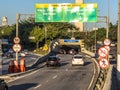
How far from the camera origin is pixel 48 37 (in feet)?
438

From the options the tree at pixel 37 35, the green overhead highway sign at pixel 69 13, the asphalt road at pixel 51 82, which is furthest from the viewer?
the tree at pixel 37 35

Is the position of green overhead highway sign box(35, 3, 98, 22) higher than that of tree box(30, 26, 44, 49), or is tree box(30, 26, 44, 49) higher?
green overhead highway sign box(35, 3, 98, 22)

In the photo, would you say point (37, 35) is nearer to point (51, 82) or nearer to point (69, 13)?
point (69, 13)

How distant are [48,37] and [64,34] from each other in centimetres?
1015

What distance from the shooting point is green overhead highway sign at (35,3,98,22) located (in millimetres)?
50622

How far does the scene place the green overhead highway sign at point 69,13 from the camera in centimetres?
5062

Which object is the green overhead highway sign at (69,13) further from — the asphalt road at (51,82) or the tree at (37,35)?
the tree at (37,35)

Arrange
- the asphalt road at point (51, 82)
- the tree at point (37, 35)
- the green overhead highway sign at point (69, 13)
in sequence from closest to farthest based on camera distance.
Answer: the asphalt road at point (51, 82), the green overhead highway sign at point (69, 13), the tree at point (37, 35)

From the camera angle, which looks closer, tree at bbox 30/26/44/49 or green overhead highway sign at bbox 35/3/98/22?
green overhead highway sign at bbox 35/3/98/22

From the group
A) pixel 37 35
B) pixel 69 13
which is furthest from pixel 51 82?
pixel 37 35

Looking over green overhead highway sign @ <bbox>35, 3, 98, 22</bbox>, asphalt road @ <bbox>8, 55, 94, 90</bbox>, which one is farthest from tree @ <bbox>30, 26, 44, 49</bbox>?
asphalt road @ <bbox>8, 55, 94, 90</bbox>

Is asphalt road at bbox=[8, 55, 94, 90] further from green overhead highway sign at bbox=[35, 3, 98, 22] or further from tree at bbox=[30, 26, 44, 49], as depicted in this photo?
tree at bbox=[30, 26, 44, 49]

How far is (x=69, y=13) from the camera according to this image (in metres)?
50.6

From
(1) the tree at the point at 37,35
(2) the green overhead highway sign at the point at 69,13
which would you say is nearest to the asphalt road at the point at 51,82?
(2) the green overhead highway sign at the point at 69,13
